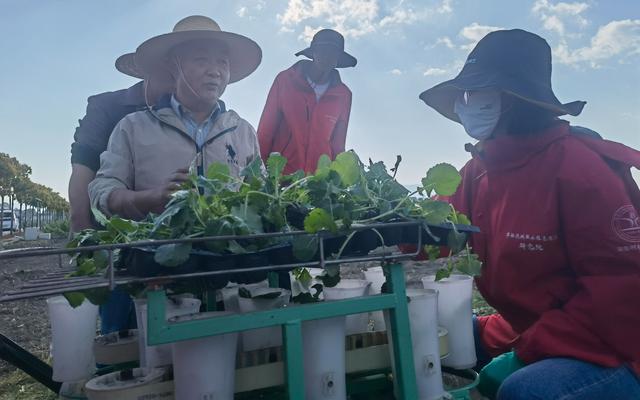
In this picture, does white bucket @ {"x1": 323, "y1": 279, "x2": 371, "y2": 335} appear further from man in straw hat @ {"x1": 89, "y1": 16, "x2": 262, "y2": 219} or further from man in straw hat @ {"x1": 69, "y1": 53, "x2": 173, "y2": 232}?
man in straw hat @ {"x1": 69, "y1": 53, "x2": 173, "y2": 232}

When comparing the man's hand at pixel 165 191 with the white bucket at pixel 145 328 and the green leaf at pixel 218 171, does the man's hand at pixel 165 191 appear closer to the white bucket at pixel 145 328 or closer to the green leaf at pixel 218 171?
the green leaf at pixel 218 171

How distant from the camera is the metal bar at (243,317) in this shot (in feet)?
4.38

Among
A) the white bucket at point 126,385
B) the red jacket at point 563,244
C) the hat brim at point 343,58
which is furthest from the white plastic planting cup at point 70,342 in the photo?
the hat brim at point 343,58

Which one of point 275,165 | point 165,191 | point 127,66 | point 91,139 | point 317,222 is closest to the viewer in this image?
point 317,222

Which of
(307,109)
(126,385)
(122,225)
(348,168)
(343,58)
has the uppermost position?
(343,58)

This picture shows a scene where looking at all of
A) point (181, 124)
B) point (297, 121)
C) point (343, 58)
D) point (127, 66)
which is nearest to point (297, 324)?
point (181, 124)

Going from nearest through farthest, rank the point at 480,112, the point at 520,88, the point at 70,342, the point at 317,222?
the point at 317,222 → the point at 70,342 → the point at 520,88 → the point at 480,112

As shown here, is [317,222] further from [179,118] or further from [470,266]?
[179,118]

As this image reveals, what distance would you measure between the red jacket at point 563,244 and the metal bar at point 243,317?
922mm

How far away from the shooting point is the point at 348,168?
166 cm

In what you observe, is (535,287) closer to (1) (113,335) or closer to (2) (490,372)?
(2) (490,372)

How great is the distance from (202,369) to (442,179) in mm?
938

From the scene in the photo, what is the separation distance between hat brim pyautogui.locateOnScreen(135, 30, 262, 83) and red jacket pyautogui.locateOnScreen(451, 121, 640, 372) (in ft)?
4.80

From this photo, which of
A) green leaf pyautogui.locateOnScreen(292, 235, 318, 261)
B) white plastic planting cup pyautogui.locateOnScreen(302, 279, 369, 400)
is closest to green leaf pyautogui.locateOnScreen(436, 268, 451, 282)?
white plastic planting cup pyautogui.locateOnScreen(302, 279, 369, 400)
